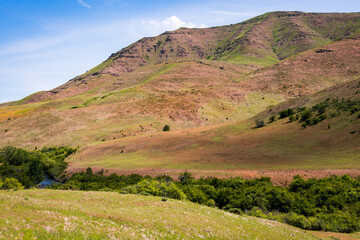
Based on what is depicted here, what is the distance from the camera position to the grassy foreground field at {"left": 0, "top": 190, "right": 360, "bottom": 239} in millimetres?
12127

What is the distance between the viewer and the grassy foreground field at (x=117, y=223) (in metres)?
12.1

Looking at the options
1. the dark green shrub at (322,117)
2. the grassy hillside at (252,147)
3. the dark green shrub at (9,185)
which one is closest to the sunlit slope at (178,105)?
the grassy hillside at (252,147)

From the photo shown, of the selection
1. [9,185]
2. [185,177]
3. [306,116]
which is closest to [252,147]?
[306,116]

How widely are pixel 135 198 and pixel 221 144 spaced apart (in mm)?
45589

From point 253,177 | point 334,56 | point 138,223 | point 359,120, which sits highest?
point 334,56

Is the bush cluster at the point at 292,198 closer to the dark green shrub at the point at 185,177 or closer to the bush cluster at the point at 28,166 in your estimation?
the dark green shrub at the point at 185,177

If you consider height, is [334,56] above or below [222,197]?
above

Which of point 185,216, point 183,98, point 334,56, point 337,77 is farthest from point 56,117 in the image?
point 334,56

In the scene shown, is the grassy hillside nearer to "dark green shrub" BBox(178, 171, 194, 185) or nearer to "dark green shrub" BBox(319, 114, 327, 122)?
"dark green shrub" BBox(319, 114, 327, 122)

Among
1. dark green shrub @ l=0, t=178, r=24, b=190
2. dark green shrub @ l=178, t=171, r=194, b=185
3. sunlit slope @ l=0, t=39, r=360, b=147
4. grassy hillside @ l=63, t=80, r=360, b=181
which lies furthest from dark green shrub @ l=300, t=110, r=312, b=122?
dark green shrub @ l=0, t=178, r=24, b=190

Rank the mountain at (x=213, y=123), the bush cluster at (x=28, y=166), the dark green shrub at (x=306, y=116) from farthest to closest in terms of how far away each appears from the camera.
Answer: the dark green shrub at (x=306, y=116)
the bush cluster at (x=28, y=166)
the mountain at (x=213, y=123)

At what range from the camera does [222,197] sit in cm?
3856

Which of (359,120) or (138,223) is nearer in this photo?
(138,223)

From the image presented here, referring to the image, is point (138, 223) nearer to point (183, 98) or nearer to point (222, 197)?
point (222, 197)
